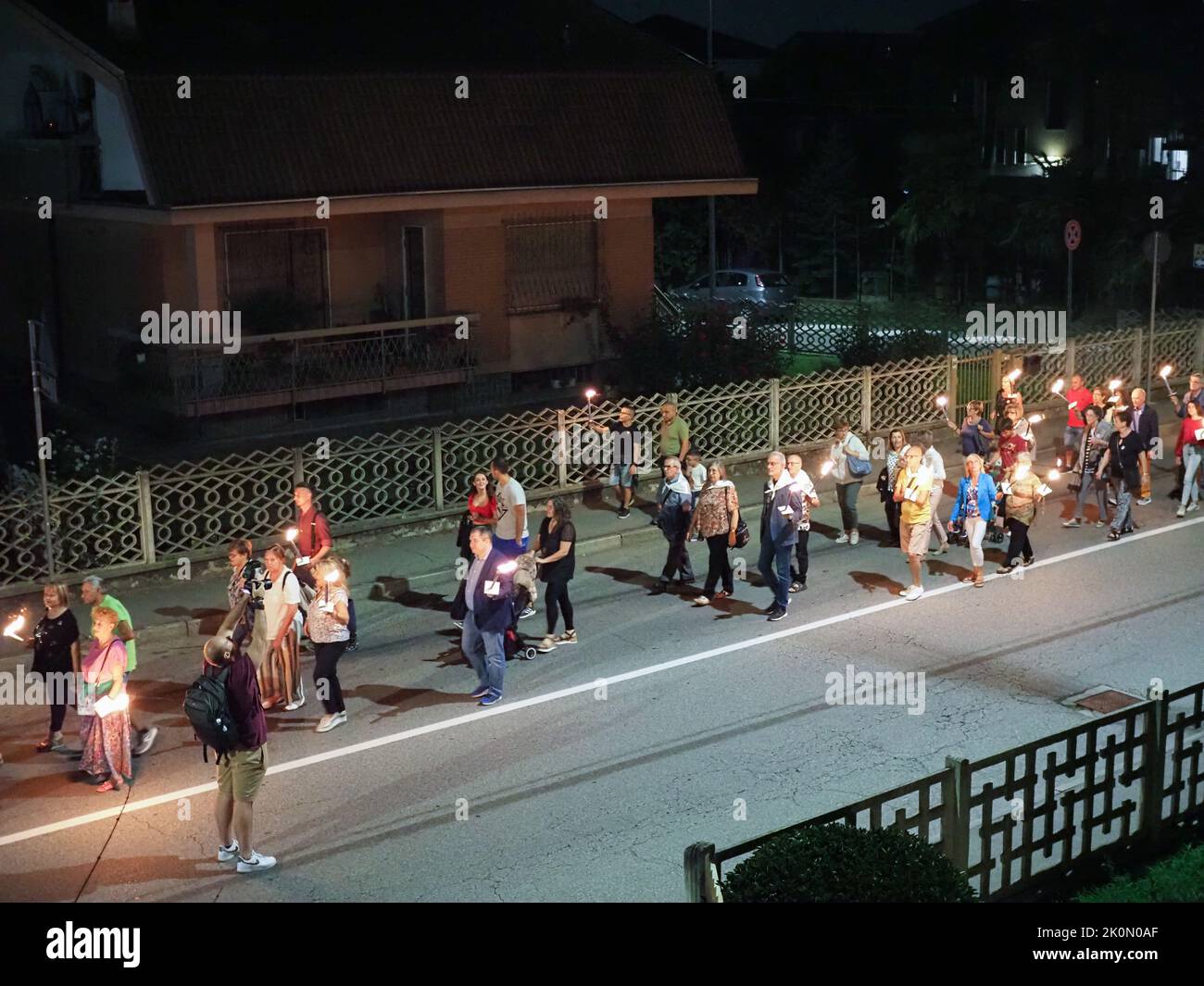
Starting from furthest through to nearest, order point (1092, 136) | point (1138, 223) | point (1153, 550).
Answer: point (1092, 136) → point (1138, 223) → point (1153, 550)

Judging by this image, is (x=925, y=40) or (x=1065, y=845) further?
(x=925, y=40)

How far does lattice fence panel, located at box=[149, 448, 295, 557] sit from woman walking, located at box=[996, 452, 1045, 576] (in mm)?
7237

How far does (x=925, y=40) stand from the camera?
1849 inches

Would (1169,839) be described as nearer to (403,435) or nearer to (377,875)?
(377,875)

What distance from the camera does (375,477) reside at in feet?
55.3

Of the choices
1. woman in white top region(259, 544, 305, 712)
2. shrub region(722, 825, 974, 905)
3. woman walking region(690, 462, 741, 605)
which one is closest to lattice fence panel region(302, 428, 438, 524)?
woman walking region(690, 462, 741, 605)

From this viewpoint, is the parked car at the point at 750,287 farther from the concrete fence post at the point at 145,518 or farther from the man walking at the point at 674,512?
the concrete fence post at the point at 145,518

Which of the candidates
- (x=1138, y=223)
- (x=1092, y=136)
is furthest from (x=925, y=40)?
(x=1138, y=223)

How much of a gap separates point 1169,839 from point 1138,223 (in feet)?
95.2

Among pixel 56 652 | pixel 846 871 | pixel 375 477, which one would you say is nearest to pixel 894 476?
pixel 375 477

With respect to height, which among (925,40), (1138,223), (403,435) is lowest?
(403,435)

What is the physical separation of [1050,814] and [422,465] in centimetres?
999

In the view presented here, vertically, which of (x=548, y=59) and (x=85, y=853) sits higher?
(x=548, y=59)
